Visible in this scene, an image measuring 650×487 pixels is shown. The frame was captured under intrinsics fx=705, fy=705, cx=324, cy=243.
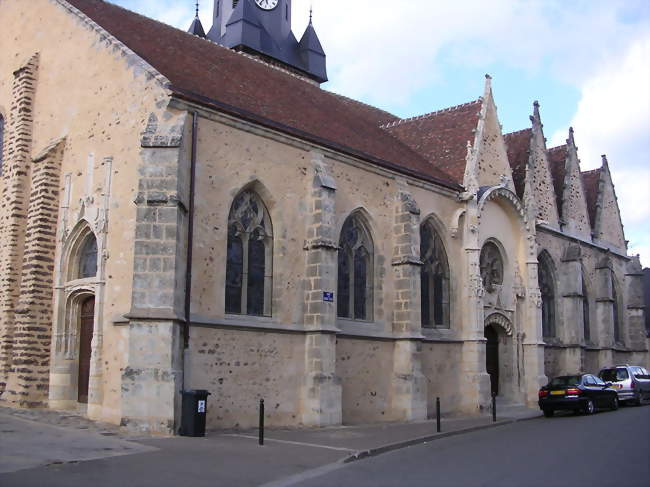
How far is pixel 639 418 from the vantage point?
59.1 ft

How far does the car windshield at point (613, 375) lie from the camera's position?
78.4 feet

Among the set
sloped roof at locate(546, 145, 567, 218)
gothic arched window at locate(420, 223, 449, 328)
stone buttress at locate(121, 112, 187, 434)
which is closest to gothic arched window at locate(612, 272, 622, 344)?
sloped roof at locate(546, 145, 567, 218)

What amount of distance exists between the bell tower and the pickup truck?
68.5 ft

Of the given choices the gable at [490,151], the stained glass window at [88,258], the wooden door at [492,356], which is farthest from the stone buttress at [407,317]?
the stained glass window at [88,258]

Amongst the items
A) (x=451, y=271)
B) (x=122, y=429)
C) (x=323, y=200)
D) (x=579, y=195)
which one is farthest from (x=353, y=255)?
(x=579, y=195)

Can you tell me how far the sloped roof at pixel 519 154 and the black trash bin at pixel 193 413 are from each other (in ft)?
53.8

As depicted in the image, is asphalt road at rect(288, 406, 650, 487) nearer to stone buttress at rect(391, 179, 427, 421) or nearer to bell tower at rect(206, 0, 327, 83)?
stone buttress at rect(391, 179, 427, 421)

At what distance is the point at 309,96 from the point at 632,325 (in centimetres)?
1986

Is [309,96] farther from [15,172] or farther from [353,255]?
[15,172]

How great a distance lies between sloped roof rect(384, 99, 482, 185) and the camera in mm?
22953

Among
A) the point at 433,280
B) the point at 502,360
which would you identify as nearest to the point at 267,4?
the point at 433,280

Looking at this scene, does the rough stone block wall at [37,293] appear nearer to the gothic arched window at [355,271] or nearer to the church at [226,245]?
the church at [226,245]

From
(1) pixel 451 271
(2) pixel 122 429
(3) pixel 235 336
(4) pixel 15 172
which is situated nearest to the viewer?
(2) pixel 122 429

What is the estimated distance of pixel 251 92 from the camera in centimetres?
1825
